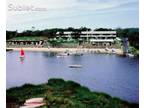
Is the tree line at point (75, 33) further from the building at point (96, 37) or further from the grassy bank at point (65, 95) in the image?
the grassy bank at point (65, 95)

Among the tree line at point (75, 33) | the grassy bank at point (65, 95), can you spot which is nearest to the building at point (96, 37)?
the tree line at point (75, 33)

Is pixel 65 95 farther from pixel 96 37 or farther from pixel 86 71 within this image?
pixel 96 37

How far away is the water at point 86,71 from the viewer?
2184 mm

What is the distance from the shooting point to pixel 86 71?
2234 mm

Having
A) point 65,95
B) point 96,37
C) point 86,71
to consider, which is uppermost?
point 96,37

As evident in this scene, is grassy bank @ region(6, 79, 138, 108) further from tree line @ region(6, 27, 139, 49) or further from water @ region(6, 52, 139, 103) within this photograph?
tree line @ region(6, 27, 139, 49)

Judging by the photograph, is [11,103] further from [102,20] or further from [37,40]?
[102,20]

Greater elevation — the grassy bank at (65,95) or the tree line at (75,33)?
the tree line at (75,33)

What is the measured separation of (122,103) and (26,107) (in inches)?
22.5

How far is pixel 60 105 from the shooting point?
2211mm

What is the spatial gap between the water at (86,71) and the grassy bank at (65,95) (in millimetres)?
30

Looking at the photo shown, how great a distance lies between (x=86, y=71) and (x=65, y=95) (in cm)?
19

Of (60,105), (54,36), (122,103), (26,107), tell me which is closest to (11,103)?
(26,107)

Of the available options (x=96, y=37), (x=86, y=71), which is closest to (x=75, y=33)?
(x=96, y=37)
